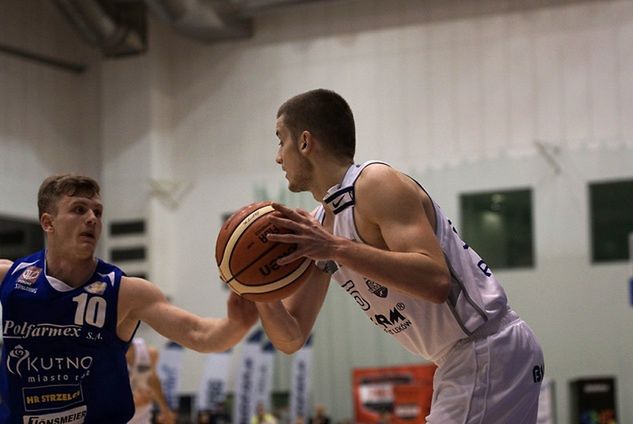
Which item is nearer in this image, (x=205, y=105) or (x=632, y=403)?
(x=632, y=403)

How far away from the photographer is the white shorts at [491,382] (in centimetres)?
412

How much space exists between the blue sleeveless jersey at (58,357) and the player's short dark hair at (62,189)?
379mm

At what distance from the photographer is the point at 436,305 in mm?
4160

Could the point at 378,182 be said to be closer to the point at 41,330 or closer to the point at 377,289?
the point at 377,289

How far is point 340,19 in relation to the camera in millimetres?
20969

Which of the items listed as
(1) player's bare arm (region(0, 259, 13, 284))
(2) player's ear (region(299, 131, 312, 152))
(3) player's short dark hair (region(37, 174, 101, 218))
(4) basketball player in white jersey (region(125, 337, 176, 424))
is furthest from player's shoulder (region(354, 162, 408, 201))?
(4) basketball player in white jersey (region(125, 337, 176, 424))

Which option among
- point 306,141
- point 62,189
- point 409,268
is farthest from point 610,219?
point 409,268

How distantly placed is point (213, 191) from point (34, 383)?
17.0 meters

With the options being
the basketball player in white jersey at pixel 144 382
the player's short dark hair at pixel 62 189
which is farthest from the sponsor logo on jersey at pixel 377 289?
the basketball player in white jersey at pixel 144 382

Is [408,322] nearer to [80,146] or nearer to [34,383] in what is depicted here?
[34,383]

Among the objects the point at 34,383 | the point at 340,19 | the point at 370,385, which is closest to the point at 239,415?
the point at 370,385

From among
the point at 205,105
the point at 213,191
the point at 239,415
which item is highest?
the point at 205,105

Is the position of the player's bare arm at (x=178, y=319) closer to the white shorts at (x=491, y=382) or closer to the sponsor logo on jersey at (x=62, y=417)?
the sponsor logo on jersey at (x=62, y=417)

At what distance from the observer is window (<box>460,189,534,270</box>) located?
18.3m
